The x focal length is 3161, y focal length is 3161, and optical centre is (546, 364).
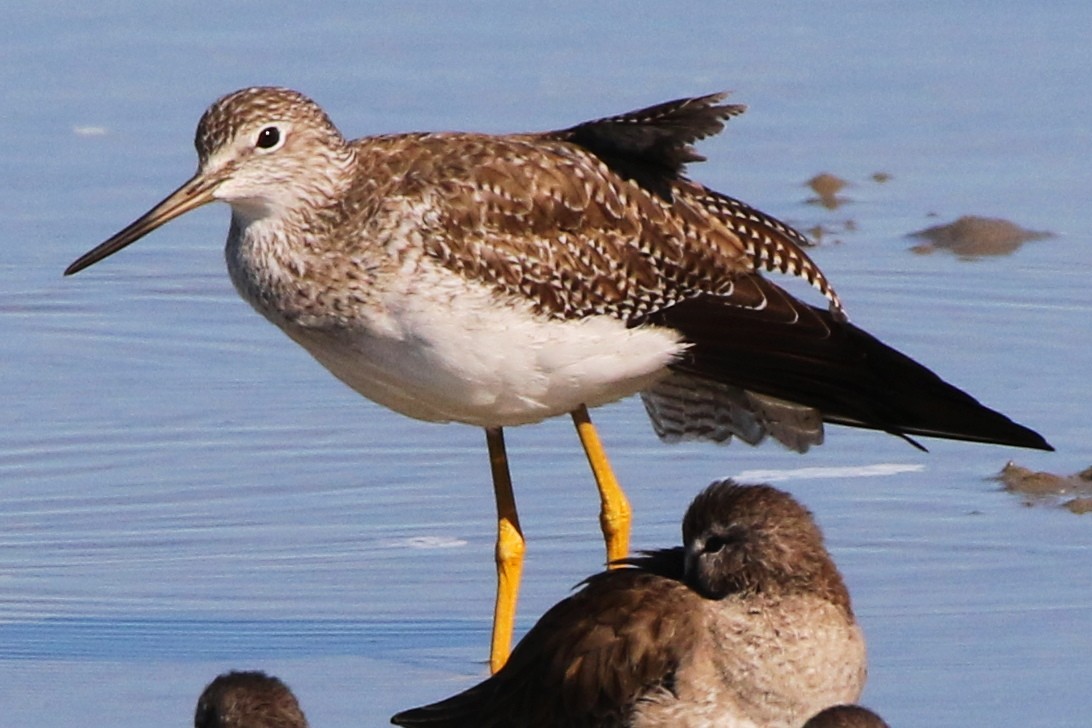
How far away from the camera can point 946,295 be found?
39.8 feet

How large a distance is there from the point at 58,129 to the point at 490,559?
14.8ft

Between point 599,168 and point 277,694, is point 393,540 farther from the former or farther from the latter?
point 277,694

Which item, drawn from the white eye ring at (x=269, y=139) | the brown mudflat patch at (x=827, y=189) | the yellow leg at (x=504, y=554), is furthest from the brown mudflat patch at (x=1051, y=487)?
the brown mudflat patch at (x=827, y=189)

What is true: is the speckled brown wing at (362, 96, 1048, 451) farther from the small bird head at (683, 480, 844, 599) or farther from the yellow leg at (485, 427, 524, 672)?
the small bird head at (683, 480, 844, 599)

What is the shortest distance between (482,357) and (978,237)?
3.94 metres

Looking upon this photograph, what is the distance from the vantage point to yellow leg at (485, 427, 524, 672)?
938 cm

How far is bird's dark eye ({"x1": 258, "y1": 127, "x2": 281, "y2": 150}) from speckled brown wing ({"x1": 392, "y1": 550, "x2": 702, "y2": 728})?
73.4 inches

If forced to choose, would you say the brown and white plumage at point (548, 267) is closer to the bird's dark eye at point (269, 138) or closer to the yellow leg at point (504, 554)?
the bird's dark eye at point (269, 138)

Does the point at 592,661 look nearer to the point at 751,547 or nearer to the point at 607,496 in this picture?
the point at 751,547

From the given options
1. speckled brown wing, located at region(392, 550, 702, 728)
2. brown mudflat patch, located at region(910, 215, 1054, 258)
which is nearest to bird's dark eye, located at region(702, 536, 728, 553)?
speckled brown wing, located at region(392, 550, 702, 728)

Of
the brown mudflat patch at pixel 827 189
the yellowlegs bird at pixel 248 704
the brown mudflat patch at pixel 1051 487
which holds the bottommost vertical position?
the brown mudflat patch at pixel 1051 487

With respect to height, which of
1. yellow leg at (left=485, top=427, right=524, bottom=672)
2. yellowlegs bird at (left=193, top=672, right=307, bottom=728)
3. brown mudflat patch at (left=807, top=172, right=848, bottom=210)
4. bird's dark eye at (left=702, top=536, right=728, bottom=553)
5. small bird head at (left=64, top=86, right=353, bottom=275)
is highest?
small bird head at (left=64, top=86, right=353, bottom=275)

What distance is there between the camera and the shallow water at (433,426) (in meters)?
9.22

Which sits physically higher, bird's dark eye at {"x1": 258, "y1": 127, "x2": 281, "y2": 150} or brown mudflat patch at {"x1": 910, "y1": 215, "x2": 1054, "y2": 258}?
bird's dark eye at {"x1": 258, "y1": 127, "x2": 281, "y2": 150}
